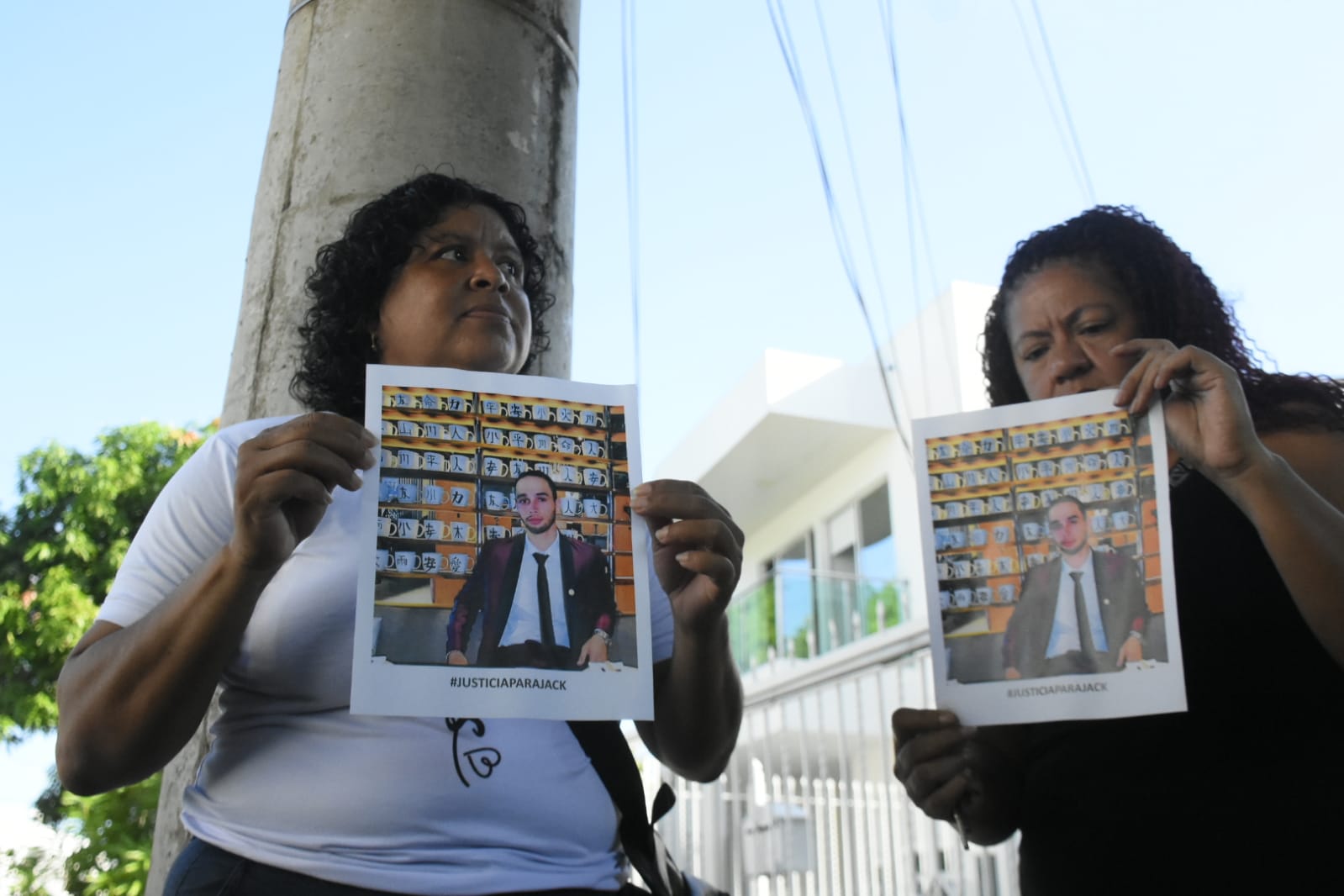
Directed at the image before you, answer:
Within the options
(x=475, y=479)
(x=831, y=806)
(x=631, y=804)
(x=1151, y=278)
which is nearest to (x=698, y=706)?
(x=631, y=804)

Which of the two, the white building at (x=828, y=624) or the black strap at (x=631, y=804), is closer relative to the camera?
the black strap at (x=631, y=804)

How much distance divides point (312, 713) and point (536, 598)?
0.36 metres

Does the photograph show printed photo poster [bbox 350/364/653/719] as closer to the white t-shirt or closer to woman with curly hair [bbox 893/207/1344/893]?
the white t-shirt

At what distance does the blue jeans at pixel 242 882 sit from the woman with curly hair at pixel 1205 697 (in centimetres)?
99

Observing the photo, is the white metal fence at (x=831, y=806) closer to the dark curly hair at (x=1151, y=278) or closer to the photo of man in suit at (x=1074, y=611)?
the dark curly hair at (x=1151, y=278)

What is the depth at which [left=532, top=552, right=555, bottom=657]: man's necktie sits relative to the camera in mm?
1615

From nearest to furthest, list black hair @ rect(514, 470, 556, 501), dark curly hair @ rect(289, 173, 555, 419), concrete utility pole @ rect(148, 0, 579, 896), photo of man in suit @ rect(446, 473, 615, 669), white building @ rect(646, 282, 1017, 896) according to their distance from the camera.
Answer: photo of man in suit @ rect(446, 473, 615, 669) < black hair @ rect(514, 470, 556, 501) < dark curly hair @ rect(289, 173, 555, 419) < concrete utility pole @ rect(148, 0, 579, 896) < white building @ rect(646, 282, 1017, 896)

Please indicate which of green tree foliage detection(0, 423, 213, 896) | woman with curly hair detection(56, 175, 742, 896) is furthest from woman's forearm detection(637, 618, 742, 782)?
green tree foliage detection(0, 423, 213, 896)

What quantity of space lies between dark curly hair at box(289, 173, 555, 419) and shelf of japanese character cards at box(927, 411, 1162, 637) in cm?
106

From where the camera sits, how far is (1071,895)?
189 centimetres

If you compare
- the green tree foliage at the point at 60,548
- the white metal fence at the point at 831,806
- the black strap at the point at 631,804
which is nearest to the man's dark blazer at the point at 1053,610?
the black strap at the point at 631,804

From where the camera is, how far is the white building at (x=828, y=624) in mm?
4598

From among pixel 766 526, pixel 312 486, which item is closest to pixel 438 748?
pixel 312 486

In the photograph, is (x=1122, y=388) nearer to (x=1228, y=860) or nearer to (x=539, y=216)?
(x=1228, y=860)
